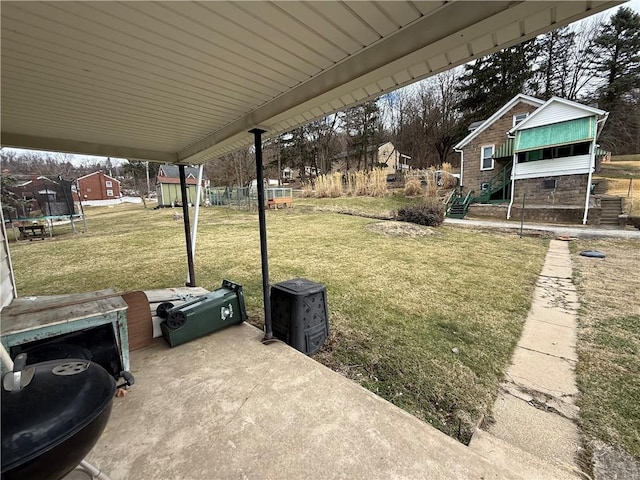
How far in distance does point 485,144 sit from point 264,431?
683 inches

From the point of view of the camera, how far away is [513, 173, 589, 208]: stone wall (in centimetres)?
1158

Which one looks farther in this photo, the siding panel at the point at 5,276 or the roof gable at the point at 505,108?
the roof gable at the point at 505,108

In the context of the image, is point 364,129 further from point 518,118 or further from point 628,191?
point 628,191

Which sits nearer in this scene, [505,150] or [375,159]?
[505,150]

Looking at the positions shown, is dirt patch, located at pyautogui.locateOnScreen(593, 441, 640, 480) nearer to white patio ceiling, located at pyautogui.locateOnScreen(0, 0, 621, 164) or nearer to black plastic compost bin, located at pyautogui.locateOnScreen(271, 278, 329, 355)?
black plastic compost bin, located at pyautogui.locateOnScreen(271, 278, 329, 355)

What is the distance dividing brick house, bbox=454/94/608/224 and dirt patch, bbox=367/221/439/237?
5.26 metres

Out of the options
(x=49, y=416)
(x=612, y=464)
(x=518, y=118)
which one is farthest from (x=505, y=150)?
(x=49, y=416)

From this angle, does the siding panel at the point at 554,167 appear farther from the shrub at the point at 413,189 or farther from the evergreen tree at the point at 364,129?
the evergreen tree at the point at 364,129

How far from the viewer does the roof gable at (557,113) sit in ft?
36.8

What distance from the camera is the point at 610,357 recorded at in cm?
253

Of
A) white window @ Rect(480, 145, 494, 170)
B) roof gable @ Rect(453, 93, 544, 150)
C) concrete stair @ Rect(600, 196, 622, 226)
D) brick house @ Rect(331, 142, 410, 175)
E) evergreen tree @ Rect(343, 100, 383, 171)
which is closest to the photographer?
concrete stair @ Rect(600, 196, 622, 226)

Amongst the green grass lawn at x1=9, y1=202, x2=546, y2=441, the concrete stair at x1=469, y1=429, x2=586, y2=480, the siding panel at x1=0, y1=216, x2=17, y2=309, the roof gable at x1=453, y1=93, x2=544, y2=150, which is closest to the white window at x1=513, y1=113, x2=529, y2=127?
the roof gable at x1=453, y1=93, x2=544, y2=150

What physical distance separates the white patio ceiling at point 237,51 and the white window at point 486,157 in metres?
15.9

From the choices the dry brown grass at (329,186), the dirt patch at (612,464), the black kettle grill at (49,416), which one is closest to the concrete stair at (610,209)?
the dry brown grass at (329,186)
